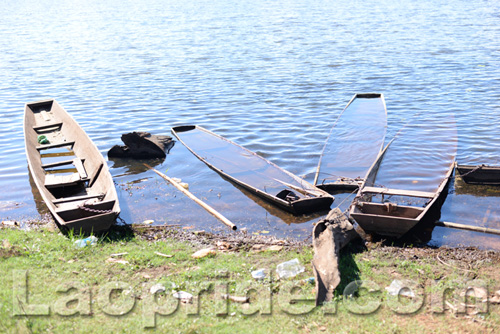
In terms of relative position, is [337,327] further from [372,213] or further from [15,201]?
[15,201]

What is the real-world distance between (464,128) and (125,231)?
9.94m

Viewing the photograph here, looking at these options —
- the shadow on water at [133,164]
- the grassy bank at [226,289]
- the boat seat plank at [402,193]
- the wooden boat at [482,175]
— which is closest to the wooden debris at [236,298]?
the grassy bank at [226,289]

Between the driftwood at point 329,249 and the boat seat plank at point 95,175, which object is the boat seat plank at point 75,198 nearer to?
the boat seat plank at point 95,175

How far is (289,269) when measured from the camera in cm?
600

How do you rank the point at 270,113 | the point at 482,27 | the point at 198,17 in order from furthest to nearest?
the point at 198,17 < the point at 482,27 < the point at 270,113

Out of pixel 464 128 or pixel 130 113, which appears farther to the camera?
pixel 130 113

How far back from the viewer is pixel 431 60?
2112cm

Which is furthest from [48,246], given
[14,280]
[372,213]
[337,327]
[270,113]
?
[270,113]

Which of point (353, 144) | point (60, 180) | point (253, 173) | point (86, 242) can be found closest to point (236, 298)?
point (86, 242)

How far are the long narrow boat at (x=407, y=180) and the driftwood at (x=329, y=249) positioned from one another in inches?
21.2

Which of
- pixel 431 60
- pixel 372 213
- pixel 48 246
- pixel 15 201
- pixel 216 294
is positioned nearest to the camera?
pixel 216 294

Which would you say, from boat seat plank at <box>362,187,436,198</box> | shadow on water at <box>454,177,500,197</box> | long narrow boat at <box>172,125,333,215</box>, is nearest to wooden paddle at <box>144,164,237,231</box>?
long narrow boat at <box>172,125,333,215</box>

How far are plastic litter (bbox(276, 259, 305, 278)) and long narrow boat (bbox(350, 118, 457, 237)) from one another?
59.3 inches

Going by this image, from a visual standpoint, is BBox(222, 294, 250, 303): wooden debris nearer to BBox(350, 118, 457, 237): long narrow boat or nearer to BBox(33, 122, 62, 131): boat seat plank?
BBox(350, 118, 457, 237): long narrow boat
